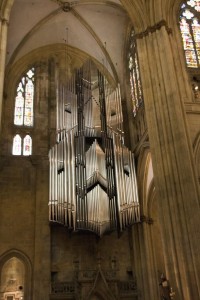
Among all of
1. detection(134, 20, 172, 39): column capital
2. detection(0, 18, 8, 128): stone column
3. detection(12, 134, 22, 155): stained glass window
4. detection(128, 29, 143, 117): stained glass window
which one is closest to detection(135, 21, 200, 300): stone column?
detection(134, 20, 172, 39): column capital

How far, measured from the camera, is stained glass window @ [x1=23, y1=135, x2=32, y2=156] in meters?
18.0

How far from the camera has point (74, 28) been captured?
20125mm

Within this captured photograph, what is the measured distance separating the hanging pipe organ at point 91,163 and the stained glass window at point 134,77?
0.85 m

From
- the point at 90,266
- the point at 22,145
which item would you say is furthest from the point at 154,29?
the point at 90,266

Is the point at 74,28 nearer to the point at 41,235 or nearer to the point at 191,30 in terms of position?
the point at 191,30

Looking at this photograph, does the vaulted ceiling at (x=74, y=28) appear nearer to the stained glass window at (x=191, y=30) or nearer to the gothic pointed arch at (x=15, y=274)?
the stained glass window at (x=191, y=30)

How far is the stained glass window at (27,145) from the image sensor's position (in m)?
18.0

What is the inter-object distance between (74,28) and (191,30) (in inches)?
245

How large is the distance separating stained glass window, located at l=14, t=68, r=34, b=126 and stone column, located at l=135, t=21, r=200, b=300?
6.70 meters

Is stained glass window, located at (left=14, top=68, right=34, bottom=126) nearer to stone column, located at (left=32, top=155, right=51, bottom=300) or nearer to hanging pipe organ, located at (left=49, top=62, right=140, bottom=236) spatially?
hanging pipe organ, located at (left=49, top=62, right=140, bottom=236)

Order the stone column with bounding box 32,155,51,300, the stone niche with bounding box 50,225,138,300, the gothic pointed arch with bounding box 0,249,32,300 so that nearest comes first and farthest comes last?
1. the stone niche with bounding box 50,225,138,300
2. the stone column with bounding box 32,155,51,300
3. the gothic pointed arch with bounding box 0,249,32,300

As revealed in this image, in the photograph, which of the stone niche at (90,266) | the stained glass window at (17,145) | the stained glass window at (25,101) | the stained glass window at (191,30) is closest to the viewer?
the stone niche at (90,266)

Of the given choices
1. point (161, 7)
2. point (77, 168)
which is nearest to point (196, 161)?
point (77, 168)

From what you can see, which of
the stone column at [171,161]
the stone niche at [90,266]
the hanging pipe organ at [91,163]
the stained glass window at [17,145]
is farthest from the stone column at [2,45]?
the stone niche at [90,266]
